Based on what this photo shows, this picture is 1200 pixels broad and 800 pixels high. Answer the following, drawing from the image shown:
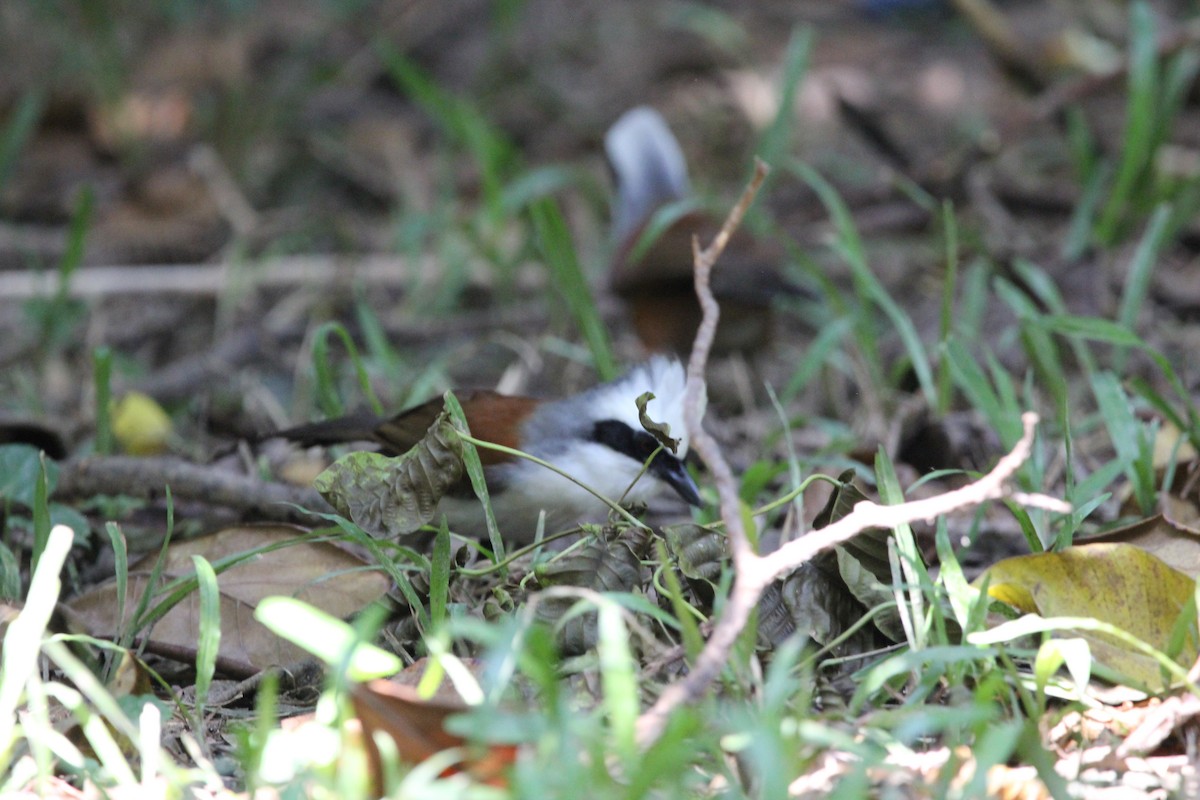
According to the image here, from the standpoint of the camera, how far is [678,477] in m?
3.61

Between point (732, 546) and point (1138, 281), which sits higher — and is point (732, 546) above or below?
above

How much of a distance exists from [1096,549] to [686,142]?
607 cm

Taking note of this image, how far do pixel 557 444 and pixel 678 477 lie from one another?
0.48m

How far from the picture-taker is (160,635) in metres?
2.95

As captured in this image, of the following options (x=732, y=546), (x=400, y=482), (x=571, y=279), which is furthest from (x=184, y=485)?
(x=732, y=546)

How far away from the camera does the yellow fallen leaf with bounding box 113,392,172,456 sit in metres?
4.56

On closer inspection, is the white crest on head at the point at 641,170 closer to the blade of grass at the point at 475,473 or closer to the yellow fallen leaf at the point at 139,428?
the yellow fallen leaf at the point at 139,428

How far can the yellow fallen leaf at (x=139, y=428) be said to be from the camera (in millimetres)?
4562

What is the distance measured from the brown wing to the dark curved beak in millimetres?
465

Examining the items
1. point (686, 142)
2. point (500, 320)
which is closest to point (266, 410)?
point (500, 320)

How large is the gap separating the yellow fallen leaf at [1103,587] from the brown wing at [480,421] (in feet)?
5.03

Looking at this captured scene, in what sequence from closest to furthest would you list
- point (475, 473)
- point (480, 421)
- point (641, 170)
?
point (475, 473) → point (480, 421) → point (641, 170)

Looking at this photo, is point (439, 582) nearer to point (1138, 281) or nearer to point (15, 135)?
point (1138, 281)

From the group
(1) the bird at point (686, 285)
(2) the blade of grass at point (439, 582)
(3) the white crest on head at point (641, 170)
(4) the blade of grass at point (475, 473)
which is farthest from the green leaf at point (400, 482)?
(3) the white crest on head at point (641, 170)
